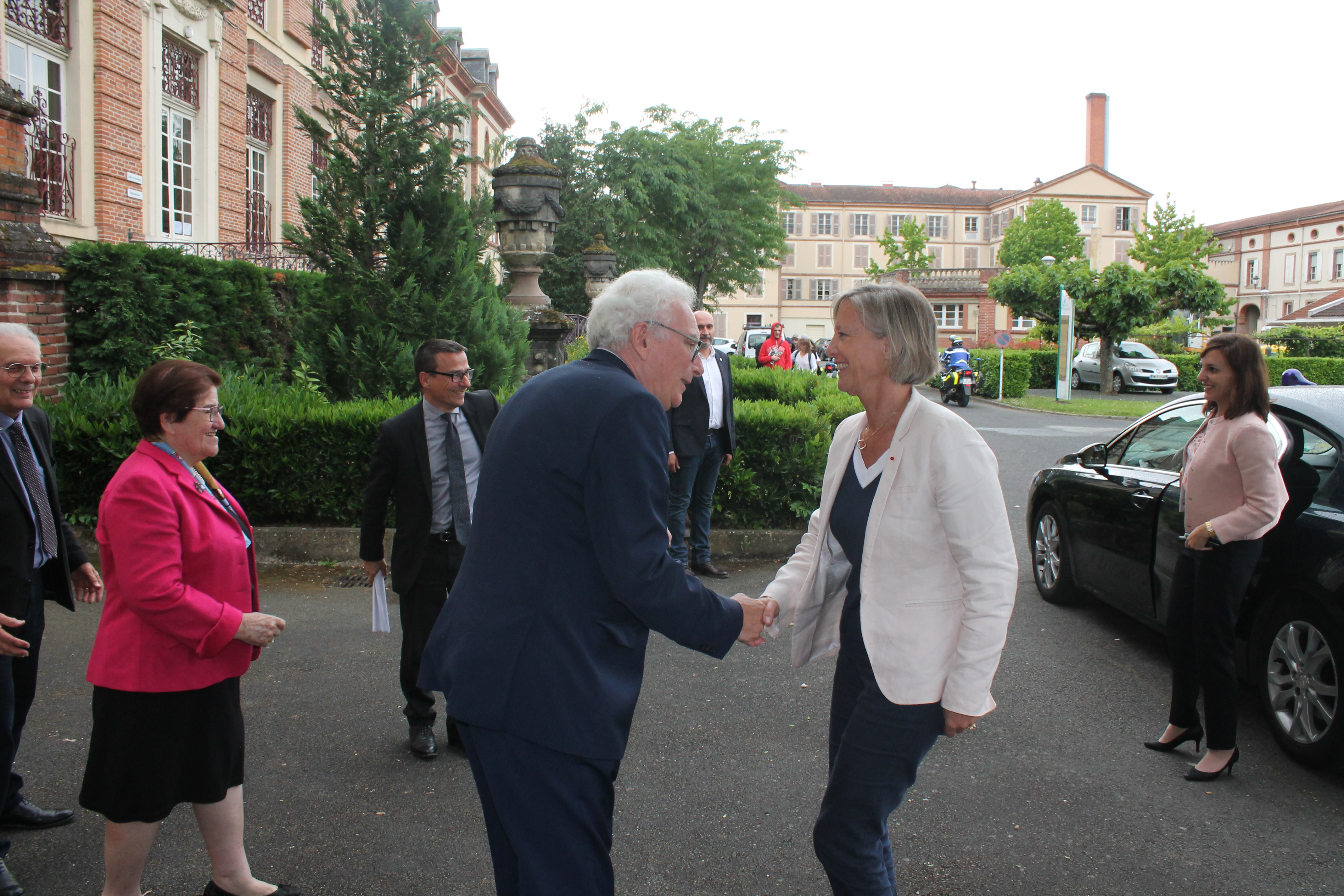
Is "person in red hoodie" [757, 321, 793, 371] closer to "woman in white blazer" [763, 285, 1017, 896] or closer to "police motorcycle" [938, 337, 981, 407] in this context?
"police motorcycle" [938, 337, 981, 407]

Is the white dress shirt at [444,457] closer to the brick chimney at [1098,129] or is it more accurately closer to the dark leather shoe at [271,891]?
the dark leather shoe at [271,891]

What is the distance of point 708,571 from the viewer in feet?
24.8

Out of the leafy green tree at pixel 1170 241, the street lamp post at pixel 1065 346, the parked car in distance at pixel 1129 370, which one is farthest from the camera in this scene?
the leafy green tree at pixel 1170 241

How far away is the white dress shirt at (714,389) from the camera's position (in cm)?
739

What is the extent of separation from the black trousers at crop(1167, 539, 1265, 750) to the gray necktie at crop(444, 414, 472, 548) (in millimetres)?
3294

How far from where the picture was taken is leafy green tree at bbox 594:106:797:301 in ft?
123

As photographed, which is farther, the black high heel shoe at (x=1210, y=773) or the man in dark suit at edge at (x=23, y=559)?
the black high heel shoe at (x=1210, y=773)

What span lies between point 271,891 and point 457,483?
1.89 m

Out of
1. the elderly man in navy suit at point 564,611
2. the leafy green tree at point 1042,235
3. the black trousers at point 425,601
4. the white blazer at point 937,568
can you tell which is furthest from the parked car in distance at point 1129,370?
the leafy green tree at point 1042,235

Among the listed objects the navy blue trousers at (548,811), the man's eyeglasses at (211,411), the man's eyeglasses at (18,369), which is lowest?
the navy blue trousers at (548,811)

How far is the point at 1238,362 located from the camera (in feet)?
13.3

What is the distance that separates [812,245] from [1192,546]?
83.7 meters

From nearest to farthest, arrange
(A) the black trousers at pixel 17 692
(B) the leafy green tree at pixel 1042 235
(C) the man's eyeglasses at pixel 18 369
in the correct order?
(A) the black trousers at pixel 17 692, (C) the man's eyeglasses at pixel 18 369, (B) the leafy green tree at pixel 1042 235

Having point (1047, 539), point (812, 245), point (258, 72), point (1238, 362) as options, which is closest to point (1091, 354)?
point (258, 72)
